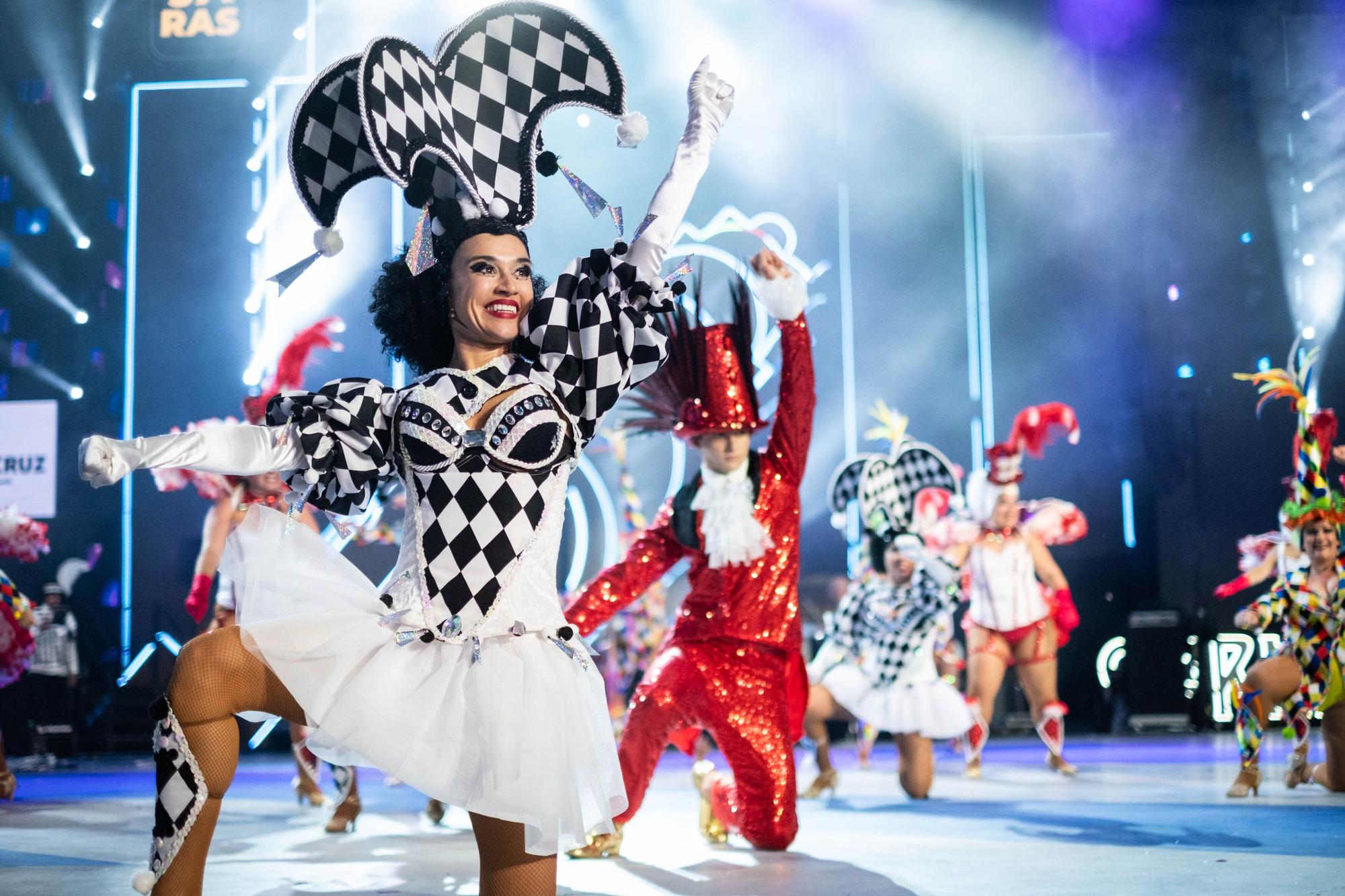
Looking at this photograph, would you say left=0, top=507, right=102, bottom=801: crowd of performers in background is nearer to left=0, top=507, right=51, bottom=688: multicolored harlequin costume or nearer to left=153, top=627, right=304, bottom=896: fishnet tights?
left=0, top=507, right=51, bottom=688: multicolored harlequin costume

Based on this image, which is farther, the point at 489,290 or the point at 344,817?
the point at 344,817

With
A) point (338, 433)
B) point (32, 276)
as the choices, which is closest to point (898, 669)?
point (338, 433)

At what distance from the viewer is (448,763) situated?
82.7 inches

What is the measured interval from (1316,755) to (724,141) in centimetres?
595

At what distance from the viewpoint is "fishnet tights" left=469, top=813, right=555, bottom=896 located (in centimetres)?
222

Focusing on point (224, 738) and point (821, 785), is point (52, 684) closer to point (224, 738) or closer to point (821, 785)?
point (821, 785)

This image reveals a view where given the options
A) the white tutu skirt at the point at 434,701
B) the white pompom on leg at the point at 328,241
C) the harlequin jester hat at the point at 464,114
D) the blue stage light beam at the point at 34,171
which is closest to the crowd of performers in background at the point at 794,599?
the white tutu skirt at the point at 434,701

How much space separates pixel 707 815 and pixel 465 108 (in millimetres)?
2726

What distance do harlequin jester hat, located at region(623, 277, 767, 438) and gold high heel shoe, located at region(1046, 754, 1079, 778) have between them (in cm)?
347

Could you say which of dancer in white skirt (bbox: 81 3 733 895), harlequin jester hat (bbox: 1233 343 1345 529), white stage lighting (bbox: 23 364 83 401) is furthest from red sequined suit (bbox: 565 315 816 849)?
white stage lighting (bbox: 23 364 83 401)

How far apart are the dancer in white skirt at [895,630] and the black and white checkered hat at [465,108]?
11.4 feet

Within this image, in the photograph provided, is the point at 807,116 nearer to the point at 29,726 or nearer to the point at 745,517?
the point at 745,517

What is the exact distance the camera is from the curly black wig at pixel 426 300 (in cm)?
259

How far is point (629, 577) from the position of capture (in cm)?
404
